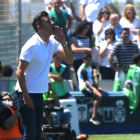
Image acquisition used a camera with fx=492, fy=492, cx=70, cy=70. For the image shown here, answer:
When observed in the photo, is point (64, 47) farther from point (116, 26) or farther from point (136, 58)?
point (116, 26)

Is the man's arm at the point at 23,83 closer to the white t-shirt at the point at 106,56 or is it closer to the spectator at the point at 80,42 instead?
the spectator at the point at 80,42

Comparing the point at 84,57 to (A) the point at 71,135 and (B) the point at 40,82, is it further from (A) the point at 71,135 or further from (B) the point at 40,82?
(B) the point at 40,82

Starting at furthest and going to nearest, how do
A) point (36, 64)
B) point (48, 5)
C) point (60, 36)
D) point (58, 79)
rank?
1. point (48, 5)
2. point (58, 79)
3. point (60, 36)
4. point (36, 64)

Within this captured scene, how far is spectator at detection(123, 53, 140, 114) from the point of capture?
9.90 m

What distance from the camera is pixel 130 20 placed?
37.6ft

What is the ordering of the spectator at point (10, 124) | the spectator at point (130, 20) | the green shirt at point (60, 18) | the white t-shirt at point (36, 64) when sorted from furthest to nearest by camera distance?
1. the spectator at point (130, 20)
2. the green shirt at point (60, 18)
3. the spectator at point (10, 124)
4. the white t-shirt at point (36, 64)

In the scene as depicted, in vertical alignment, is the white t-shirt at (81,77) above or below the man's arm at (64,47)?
below

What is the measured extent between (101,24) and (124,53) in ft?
4.56

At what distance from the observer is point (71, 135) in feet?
25.7

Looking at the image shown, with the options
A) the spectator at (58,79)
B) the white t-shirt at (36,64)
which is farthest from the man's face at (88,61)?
the white t-shirt at (36,64)

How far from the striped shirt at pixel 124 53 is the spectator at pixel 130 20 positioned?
3.97 feet

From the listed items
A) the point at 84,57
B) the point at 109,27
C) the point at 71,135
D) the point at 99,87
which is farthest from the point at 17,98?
the point at 109,27

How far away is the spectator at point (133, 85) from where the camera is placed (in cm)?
990

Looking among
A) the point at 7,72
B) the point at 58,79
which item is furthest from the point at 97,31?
the point at 7,72
